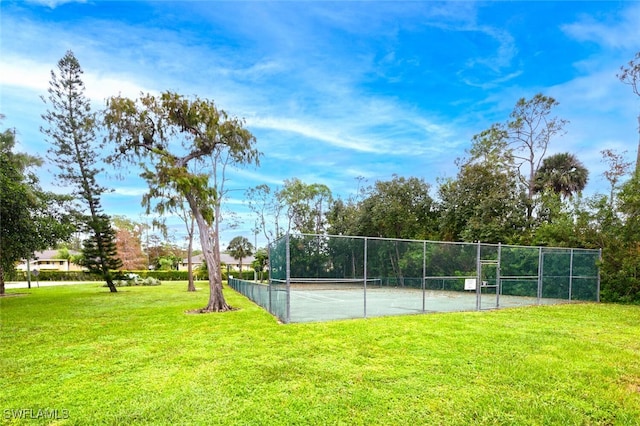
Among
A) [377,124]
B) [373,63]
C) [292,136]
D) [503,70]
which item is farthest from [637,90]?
[292,136]

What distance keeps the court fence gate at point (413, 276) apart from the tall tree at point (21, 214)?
783 centimetres

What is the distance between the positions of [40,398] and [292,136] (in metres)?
15.2

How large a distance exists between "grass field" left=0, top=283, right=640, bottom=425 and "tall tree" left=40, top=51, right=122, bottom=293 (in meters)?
13.4

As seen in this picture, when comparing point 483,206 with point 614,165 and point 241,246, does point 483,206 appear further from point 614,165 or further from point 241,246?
point 241,246

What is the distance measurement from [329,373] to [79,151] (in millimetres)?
20621

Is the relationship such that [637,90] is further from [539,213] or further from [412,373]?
[412,373]

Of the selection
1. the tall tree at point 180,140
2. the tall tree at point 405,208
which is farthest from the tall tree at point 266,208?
the tall tree at point 180,140

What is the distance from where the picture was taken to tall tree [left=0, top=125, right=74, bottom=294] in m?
10.1

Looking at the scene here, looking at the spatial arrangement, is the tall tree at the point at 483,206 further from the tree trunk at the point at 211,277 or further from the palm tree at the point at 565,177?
the tree trunk at the point at 211,277

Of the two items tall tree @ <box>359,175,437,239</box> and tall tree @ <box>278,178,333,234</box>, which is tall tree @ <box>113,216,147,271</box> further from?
tall tree @ <box>359,175,437,239</box>

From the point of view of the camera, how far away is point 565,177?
55.0 feet

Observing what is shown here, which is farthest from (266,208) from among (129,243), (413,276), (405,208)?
(413,276)

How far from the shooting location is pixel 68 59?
1658 cm

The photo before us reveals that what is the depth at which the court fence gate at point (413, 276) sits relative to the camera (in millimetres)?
7797
